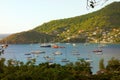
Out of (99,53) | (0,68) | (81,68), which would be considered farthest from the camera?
(99,53)

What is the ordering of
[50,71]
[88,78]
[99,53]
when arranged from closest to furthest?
[50,71], [88,78], [99,53]

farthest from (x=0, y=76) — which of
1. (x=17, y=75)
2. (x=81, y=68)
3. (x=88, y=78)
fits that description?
(x=81, y=68)

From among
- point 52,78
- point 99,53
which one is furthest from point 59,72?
point 99,53

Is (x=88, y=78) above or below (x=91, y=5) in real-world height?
below

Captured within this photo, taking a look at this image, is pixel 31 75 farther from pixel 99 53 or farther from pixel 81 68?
pixel 99 53

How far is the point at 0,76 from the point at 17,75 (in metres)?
2.56

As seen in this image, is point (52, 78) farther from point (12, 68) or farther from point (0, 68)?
point (0, 68)

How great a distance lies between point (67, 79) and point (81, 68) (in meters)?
17.0

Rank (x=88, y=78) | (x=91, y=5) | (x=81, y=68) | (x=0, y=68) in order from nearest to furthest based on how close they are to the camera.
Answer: (x=91, y=5) → (x=88, y=78) → (x=0, y=68) → (x=81, y=68)

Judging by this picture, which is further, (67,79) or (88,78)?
(88,78)

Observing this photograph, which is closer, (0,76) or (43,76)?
(43,76)

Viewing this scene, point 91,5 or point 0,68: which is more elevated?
point 91,5

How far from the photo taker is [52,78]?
27062 millimetres

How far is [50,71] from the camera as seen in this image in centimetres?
2844
